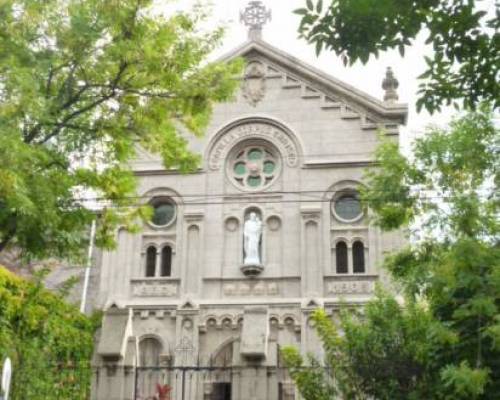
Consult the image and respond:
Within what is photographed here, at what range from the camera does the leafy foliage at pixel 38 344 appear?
49.3 feet

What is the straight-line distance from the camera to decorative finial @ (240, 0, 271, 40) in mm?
30573

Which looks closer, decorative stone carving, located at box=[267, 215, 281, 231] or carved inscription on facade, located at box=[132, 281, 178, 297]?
carved inscription on facade, located at box=[132, 281, 178, 297]

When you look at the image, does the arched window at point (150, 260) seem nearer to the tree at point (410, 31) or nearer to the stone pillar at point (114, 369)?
the stone pillar at point (114, 369)

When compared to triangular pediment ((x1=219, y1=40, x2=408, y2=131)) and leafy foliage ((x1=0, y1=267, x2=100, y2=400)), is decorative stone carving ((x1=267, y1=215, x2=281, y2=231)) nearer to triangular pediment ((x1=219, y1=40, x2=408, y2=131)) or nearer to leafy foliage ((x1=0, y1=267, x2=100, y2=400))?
triangular pediment ((x1=219, y1=40, x2=408, y2=131))

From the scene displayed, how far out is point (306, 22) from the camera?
25.4 feet

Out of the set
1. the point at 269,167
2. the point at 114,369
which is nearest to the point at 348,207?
the point at 269,167

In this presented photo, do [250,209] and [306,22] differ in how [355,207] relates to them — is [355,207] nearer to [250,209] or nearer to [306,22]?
[250,209]

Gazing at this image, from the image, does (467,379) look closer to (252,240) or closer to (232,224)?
(252,240)

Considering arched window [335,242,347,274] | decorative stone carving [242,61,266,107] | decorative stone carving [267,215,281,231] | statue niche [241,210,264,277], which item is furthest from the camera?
decorative stone carving [242,61,266,107]

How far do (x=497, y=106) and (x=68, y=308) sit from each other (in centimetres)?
1836

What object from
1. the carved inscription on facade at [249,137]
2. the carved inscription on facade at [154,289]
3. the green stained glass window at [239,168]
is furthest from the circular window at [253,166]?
the carved inscription on facade at [154,289]

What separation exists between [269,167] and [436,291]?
16451 millimetres

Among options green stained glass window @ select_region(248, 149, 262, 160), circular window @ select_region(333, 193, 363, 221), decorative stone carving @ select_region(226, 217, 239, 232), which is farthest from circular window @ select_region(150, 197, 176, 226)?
circular window @ select_region(333, 193, 363, 221)

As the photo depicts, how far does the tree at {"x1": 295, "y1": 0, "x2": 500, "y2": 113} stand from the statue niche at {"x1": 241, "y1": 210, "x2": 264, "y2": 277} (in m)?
18.9
